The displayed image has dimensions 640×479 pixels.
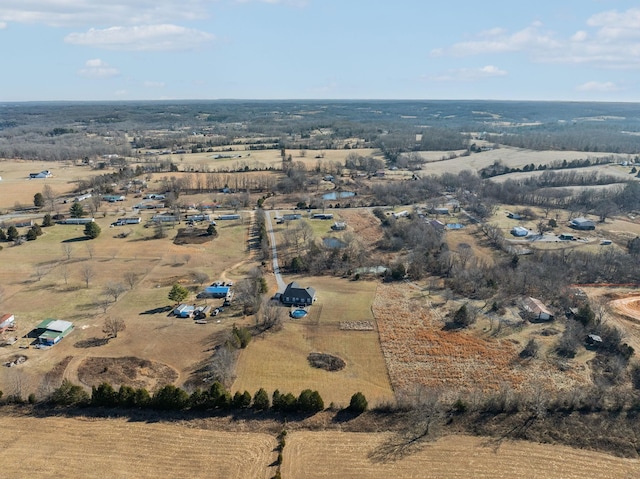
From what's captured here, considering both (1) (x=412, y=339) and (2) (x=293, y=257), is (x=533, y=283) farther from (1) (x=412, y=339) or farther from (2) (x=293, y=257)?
(2) (x=293, y=257)

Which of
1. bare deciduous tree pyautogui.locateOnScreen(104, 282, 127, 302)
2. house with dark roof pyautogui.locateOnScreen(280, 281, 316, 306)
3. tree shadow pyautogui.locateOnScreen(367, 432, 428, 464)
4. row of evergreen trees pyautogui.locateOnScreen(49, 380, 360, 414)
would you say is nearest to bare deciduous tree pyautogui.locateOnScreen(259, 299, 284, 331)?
house with dark roof pyautogui.locateOnScreen(280, 281, 316, 306)

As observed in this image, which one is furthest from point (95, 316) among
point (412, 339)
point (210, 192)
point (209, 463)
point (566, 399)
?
point (210, 192)

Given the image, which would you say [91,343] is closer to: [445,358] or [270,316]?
[270,316]

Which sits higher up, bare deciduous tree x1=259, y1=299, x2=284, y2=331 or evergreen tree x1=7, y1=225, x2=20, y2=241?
evergreen tree x1=7, y1=225, x2=20, y2=241

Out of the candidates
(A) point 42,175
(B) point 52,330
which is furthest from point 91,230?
(A) point 42,175

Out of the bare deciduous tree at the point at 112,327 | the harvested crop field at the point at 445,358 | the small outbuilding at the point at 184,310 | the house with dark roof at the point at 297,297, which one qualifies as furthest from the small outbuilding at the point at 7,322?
the harvested crop field at the point at 445,358

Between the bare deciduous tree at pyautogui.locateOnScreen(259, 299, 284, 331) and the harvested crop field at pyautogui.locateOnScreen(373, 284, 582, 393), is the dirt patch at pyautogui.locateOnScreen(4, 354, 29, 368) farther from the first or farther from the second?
the harvested crop field at pyautogui.locateOnScreen(373, 284, 582, 393)

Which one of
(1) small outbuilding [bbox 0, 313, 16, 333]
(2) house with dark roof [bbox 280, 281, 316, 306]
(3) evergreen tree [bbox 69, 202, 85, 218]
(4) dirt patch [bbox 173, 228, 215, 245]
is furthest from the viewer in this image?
(3) evergreen tree [bbox 69, 202, 85, 218]
